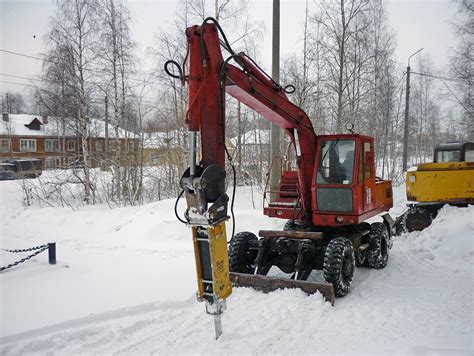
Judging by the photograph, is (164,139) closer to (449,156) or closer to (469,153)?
(449,156)

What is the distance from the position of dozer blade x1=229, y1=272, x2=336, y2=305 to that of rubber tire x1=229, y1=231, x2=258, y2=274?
1.23ft

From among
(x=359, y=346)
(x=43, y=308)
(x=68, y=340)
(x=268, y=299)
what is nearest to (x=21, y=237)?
(x=43, y=308)

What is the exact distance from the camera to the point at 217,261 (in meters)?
3.79

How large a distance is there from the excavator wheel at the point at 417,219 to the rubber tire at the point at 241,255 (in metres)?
5.49

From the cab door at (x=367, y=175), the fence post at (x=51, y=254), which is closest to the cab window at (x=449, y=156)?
the cab door at (x=367, y=175)

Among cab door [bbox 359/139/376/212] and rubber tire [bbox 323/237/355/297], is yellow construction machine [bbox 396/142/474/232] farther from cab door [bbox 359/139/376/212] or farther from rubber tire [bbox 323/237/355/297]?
rubber tire [bbox 323/237/355/297]

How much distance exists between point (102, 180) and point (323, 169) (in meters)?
13.2

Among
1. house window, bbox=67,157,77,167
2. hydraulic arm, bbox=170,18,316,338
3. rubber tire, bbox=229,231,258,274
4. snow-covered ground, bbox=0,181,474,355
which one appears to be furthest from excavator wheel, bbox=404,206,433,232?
house window, bbox=67,157,77,167

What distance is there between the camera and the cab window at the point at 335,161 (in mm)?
6070

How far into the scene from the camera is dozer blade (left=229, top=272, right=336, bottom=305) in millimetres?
5094

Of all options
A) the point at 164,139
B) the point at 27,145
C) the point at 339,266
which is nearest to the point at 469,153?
the point at 339,266

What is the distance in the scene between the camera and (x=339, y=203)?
5992 millimetres

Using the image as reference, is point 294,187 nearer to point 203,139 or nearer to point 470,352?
point 203,139

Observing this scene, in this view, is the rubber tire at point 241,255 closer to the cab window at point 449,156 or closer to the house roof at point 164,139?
the cab window at point 449,156
